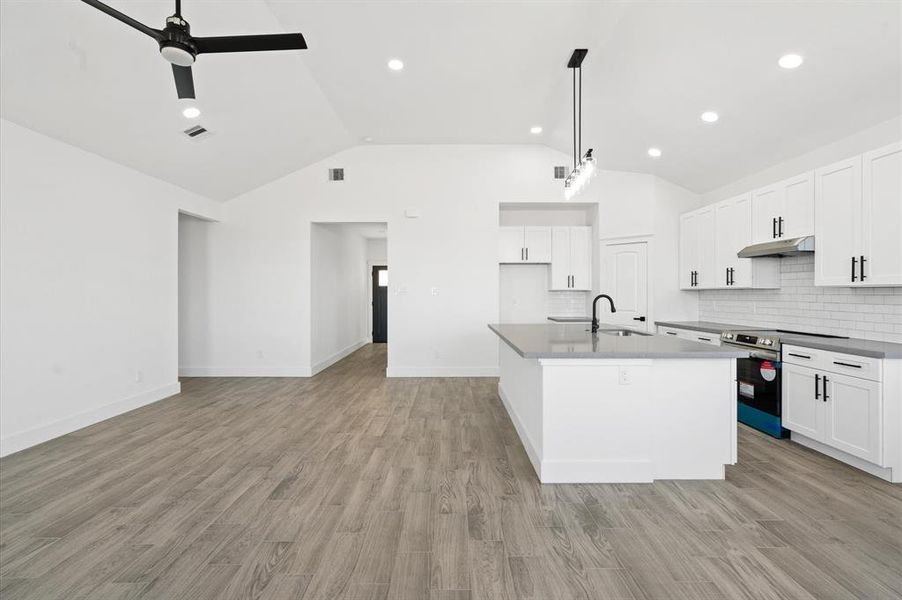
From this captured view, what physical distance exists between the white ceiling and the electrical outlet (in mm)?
2614

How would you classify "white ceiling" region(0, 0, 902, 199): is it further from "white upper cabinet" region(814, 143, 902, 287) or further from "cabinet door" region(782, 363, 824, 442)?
"cabinet door" region(782, 363, 824, 442)

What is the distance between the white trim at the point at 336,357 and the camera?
6.62 meters

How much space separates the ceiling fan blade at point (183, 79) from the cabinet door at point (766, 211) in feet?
15.7

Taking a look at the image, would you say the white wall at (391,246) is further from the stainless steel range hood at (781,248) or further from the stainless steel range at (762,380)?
the stainless steel range at (762,380)

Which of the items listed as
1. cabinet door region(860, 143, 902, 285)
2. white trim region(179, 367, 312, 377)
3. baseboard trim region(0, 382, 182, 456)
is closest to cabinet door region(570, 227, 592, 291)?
cabinet door region(860, 143, 902, 285)

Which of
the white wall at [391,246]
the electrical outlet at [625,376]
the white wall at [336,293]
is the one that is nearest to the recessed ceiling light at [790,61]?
the electrical outlet at [625,376]

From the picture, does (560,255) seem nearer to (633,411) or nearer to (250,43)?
(633,411)

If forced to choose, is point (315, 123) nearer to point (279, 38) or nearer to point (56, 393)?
point (279, 38)

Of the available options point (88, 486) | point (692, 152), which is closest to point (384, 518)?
point (88, 486)

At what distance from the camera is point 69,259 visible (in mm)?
3834

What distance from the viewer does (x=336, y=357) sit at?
25.4 feet

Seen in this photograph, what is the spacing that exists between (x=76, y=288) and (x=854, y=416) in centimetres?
648

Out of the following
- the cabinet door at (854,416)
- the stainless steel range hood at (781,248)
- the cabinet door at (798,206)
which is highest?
the cabinet door at (798,206)

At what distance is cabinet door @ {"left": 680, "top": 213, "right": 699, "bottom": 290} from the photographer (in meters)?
5.34
